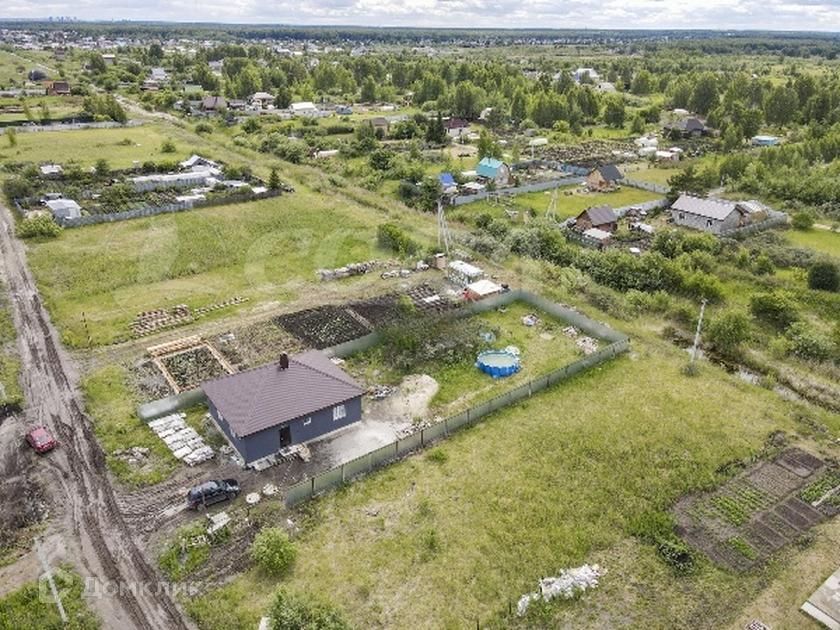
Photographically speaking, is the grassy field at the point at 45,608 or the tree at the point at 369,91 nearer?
the grassy field at the point at 45,608

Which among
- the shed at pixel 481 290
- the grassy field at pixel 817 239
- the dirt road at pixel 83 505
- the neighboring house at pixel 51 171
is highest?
the neighboring house at pixel 51 171

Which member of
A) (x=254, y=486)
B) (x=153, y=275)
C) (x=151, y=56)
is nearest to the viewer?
(x=254, y=486)

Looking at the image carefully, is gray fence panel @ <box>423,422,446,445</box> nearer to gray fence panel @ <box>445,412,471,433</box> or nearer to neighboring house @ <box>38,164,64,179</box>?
gray fence panel @ <box>445,412,471,433</box>

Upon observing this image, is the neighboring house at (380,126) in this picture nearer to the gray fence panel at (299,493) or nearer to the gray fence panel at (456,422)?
the gray fence panel at (456,422)

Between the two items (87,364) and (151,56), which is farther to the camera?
(151,56)

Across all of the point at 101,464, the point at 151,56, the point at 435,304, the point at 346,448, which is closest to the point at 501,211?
the point at 435,304

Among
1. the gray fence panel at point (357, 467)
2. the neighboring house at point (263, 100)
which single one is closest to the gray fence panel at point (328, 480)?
the gray fence panel at point (357, 467)

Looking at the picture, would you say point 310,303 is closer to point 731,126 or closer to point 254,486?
point 254,486

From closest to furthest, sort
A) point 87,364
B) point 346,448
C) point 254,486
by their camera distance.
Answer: point 254,486
point 346,448
point 87,364
